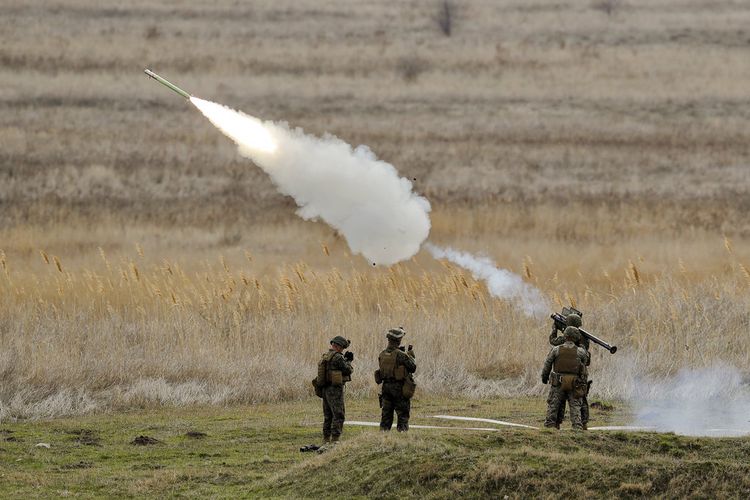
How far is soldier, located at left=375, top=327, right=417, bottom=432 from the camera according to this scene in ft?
53.9

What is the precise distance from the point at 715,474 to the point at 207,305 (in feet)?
46.9

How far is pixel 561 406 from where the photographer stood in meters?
17.1

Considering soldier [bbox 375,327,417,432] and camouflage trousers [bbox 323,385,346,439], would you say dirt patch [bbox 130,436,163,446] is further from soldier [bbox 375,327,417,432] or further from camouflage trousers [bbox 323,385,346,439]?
soldier [bbox 375,327,417,432]

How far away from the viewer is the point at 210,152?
50.7m

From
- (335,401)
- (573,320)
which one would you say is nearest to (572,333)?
(573,320)

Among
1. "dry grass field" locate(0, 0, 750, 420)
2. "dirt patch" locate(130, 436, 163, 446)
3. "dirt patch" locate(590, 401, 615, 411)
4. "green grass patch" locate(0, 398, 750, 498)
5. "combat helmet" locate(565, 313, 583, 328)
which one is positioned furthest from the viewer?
"dry grass field" locate(0, 0, 750, 420)

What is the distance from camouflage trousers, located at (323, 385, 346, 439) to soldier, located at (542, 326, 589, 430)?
8.28 feet

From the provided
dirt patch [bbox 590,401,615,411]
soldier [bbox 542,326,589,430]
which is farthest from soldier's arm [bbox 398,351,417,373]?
dirt patch [bbox 590,401,615,411]

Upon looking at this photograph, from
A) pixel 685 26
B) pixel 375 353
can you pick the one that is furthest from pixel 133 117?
pixel 375 353

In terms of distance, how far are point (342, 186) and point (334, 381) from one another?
873 cm

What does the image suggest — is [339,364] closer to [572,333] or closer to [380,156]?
[572,333]

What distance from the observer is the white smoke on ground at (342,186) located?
2442cm

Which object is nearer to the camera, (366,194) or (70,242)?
(366,194)

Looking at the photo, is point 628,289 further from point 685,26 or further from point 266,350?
point 685,26
